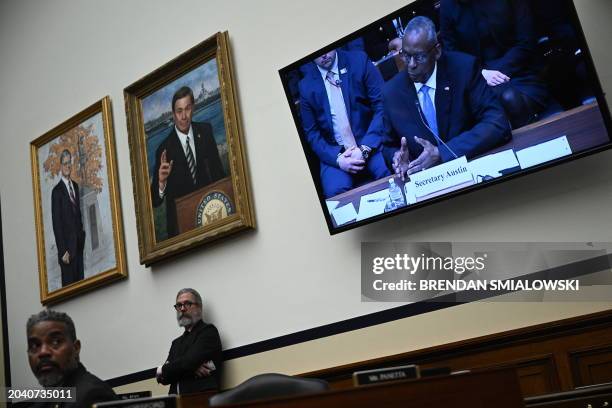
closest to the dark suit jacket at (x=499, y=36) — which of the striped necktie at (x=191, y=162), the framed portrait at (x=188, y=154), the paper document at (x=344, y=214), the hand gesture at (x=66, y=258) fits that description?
the paper document at (x=344, y=214)

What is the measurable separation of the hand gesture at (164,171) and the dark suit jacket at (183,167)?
33mm

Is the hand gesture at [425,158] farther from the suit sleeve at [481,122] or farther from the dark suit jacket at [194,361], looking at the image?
the dark suit jacket at [194,361]

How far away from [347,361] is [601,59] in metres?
2.69

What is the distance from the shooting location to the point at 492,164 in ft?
15.1

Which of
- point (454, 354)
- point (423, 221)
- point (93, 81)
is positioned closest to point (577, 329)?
point (454, 354)

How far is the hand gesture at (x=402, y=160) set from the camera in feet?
16.5

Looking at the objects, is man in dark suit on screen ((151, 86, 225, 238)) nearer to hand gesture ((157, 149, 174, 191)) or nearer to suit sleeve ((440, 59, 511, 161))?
hand gesture ((157, 149, 174, 191))

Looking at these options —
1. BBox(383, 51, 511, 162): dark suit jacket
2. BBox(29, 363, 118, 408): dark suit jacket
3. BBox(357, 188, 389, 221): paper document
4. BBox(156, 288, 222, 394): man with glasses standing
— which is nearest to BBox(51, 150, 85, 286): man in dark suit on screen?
BBox(156, 288, 222, 394): man with glasses standing

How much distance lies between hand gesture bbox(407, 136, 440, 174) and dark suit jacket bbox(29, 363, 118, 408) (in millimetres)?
2545

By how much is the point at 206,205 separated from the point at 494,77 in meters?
2.97

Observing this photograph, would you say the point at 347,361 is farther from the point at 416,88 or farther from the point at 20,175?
the point at 20,175

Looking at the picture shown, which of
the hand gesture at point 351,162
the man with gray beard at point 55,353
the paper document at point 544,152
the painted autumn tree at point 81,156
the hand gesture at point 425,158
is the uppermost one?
the painted autumn tree at point 81,156

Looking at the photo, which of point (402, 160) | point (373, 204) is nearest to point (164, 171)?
point (373, 204)

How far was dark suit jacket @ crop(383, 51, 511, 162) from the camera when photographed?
4.59m
